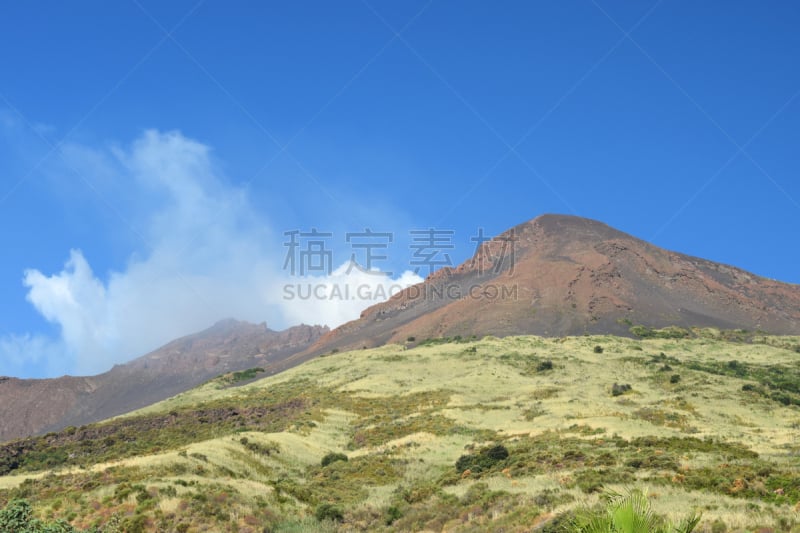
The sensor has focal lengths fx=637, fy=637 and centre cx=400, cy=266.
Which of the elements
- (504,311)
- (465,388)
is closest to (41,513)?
(465,388)

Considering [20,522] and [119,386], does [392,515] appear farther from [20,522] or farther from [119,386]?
[119,386]

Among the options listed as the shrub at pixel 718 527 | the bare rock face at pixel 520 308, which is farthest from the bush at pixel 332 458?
the bare rock face at pixel 520 308

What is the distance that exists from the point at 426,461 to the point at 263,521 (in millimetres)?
13488

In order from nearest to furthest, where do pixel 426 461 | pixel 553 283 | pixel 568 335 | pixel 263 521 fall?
pixel 263 521 < pixel 426 461 < pixel 568 335 < pixel 553 283

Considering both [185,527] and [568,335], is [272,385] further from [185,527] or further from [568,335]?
[185,527]

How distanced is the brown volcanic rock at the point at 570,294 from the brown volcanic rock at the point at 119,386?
96.0ft

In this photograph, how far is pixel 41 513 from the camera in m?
23.0

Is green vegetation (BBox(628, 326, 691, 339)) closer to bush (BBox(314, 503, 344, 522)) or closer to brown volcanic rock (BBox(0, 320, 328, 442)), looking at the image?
brown volcanic rock (BBox(0, 320, 328, 442))

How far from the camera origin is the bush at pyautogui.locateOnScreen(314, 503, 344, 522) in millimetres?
23984

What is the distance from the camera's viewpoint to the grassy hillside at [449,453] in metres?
20.9

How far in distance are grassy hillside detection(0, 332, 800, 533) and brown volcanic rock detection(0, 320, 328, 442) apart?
62611 millimetres

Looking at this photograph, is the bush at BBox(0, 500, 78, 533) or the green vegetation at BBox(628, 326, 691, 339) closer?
the bush at BBox(0, 500, 78, 533)

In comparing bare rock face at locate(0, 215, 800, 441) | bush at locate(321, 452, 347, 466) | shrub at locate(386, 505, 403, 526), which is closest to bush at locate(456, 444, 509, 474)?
shrub at locate(386, 505, 403, 526)

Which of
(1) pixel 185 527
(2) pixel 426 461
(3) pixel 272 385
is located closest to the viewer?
(1) pixel 185 527
